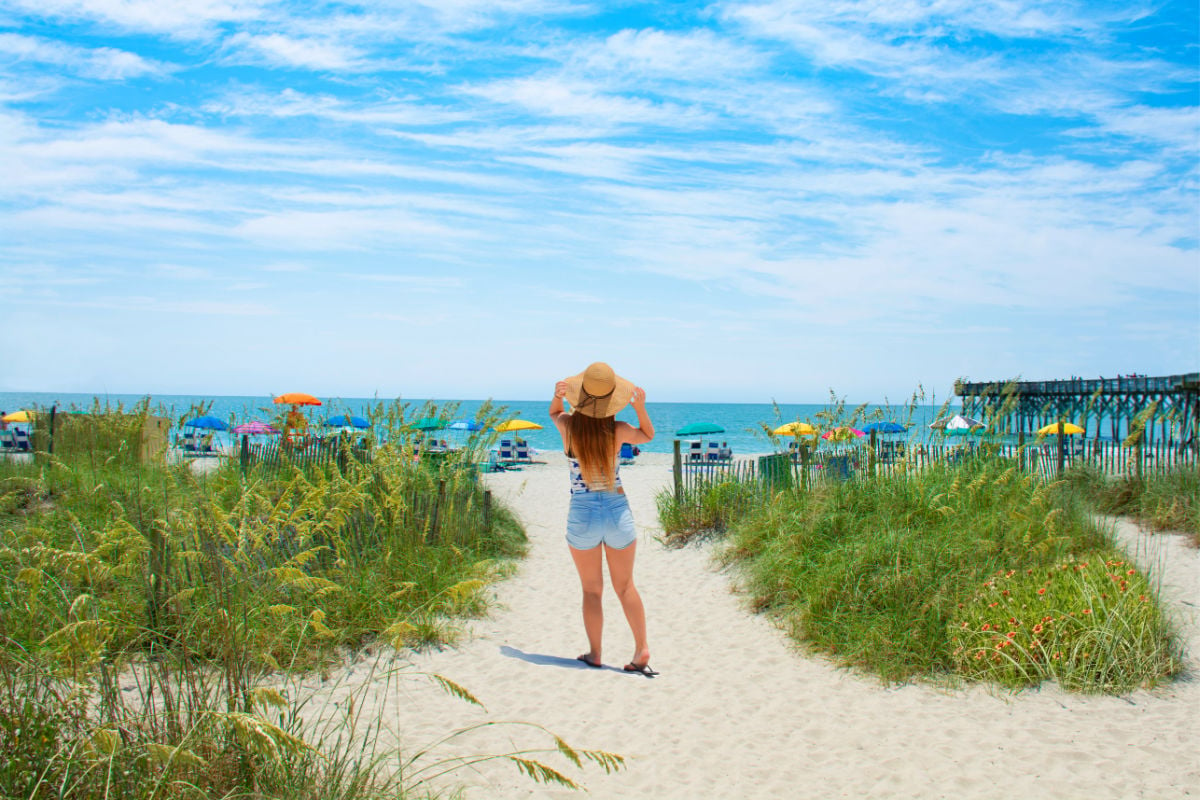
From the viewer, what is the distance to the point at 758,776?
12.1ft

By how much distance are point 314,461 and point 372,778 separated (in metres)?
7.25

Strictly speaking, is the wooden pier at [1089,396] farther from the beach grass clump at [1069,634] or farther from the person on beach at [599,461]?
the person on beach at [599,461]

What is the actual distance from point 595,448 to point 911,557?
2.77 meters

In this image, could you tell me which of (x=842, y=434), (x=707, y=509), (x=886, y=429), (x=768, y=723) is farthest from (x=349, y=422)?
(x=768, y=723)

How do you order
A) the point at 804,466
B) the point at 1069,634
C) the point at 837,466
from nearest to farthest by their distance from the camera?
the point at 1069,634, the point at 837,466, the point at 804,466

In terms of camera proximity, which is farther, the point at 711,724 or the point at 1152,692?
the point at 1152,692

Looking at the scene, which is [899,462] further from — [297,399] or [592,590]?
[297,399]

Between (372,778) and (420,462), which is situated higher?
(420,462)

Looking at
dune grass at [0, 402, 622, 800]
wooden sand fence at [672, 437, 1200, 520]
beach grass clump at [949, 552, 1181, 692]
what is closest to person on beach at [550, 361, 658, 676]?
dune grass at [0, 402, 622, 800]

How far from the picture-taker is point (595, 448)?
459 cm

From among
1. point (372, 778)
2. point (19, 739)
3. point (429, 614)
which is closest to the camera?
point (19, 739)

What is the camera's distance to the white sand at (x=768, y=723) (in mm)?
3609

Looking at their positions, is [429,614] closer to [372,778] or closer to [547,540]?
[372,778]

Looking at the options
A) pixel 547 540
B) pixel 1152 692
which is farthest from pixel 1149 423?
pixel 547 540
